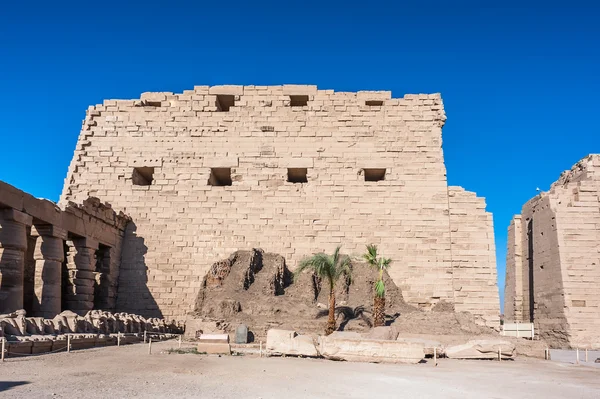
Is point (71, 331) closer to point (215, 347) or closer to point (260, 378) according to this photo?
point (215, 347)

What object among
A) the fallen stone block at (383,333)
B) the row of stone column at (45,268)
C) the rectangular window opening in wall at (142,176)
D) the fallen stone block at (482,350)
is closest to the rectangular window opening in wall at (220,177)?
the rectangular window opening in wall at (142,176)

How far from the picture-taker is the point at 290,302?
47.9 feet

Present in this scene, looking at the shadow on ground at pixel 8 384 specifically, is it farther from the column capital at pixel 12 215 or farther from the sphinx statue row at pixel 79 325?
the column capital at pixel 12 215

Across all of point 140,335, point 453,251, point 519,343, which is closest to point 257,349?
point 140,335

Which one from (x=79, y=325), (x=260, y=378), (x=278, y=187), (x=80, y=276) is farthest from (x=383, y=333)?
(x=80, y=276)

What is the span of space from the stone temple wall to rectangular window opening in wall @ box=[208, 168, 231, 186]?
0.23ft

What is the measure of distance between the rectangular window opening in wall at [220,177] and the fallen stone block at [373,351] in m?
9.00

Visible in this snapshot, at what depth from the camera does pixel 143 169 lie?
59.1 ft

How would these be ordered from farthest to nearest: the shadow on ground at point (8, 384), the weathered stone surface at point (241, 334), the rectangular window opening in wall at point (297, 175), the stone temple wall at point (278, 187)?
the rectangular window opening in wall at point (297, 175) → the stone temple wall at point (278, 187) → the weathered stone surface at point (241, 334) → the shadow on ground at point (8, 384)

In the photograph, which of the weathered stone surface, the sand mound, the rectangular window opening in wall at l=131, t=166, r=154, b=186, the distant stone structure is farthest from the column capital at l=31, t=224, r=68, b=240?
the distant stone structure

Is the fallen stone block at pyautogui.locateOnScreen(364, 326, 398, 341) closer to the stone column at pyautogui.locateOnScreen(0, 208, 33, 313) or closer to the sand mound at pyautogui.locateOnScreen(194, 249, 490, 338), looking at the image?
the sand mound at pyautogui.locateOnScreen(194, 249, 490, 338)

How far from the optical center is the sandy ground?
5895 mm

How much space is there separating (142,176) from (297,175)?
5.22 m

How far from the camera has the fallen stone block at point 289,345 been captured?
1033 cm
